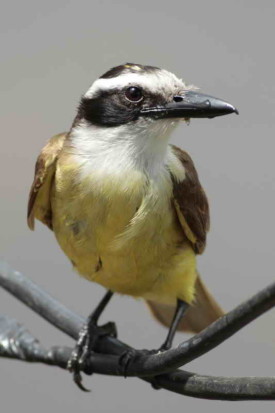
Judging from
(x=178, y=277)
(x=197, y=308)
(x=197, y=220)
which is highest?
(x=197, y=220)

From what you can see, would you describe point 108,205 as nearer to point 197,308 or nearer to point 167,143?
point 167,143

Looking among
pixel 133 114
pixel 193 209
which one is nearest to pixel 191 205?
pixel 193 209

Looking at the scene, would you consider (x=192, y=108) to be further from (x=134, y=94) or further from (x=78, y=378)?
(x=78, y=378)

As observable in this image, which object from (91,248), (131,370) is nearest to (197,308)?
(91,248)

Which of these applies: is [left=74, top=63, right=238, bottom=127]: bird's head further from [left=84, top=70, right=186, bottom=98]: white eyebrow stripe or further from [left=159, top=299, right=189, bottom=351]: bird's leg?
[left=159, top=299, right=189, bottom=351]: bird's leg

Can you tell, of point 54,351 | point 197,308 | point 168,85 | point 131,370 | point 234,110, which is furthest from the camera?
point 197,308
